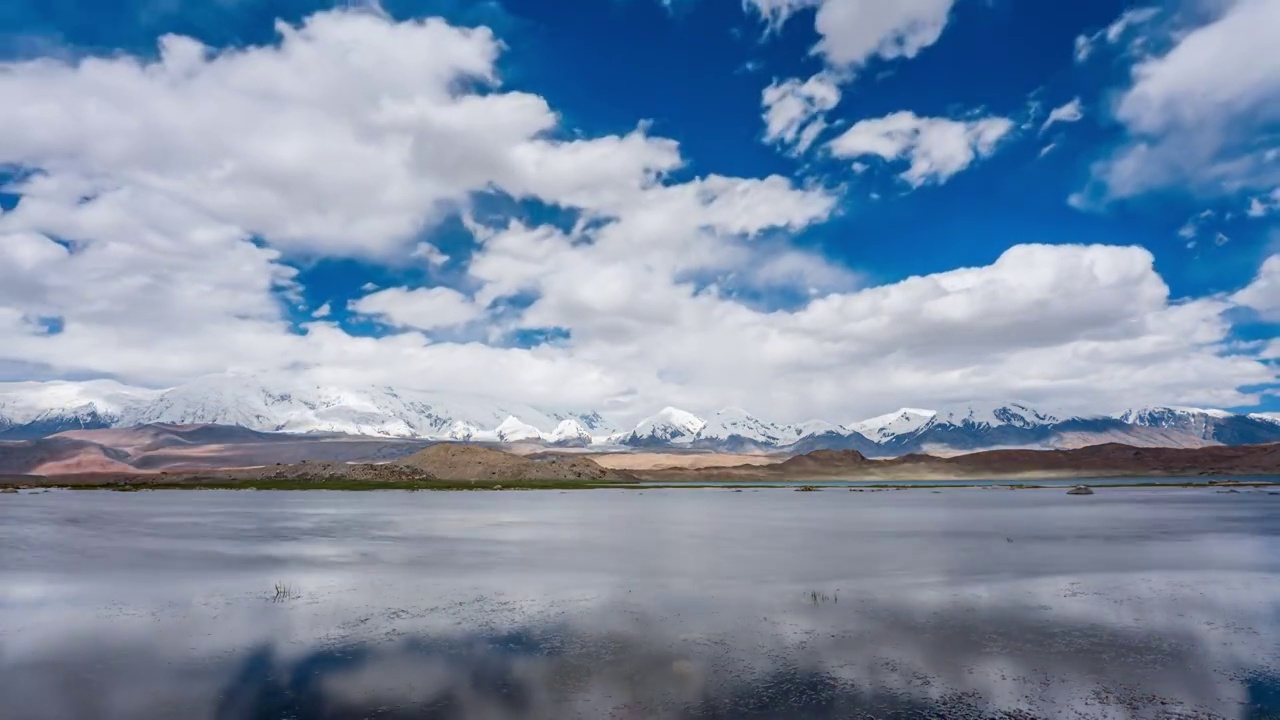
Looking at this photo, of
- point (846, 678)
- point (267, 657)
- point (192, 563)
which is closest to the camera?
point (846, 678)

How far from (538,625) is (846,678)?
10.8 metres

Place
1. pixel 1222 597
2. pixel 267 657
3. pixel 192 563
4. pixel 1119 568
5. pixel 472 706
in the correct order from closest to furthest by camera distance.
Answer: pixel 472 706 → pixel 267 657 → pixel 1222 597 → pixel 1119 568 → pixel 192 563

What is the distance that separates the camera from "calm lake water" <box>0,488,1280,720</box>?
17406mm

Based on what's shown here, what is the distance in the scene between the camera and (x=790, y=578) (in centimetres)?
3716

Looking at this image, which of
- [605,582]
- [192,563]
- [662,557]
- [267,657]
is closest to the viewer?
[267,657]

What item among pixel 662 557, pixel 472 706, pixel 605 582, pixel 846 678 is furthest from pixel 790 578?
pixel 472 706

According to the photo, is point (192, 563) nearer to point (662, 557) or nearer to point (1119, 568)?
point (662, 557)

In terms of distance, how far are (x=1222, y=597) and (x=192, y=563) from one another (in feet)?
161

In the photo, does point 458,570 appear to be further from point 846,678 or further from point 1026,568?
point 1026,568

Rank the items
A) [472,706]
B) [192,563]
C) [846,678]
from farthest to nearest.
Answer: [192,563] → [846,678] → [472,706]

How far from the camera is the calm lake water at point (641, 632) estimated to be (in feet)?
57.1

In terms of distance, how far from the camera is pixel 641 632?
80.7 ft

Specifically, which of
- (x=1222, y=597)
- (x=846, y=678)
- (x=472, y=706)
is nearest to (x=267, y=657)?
(x=472, y=706)

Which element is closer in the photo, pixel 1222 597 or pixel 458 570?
pixel 1222 597
